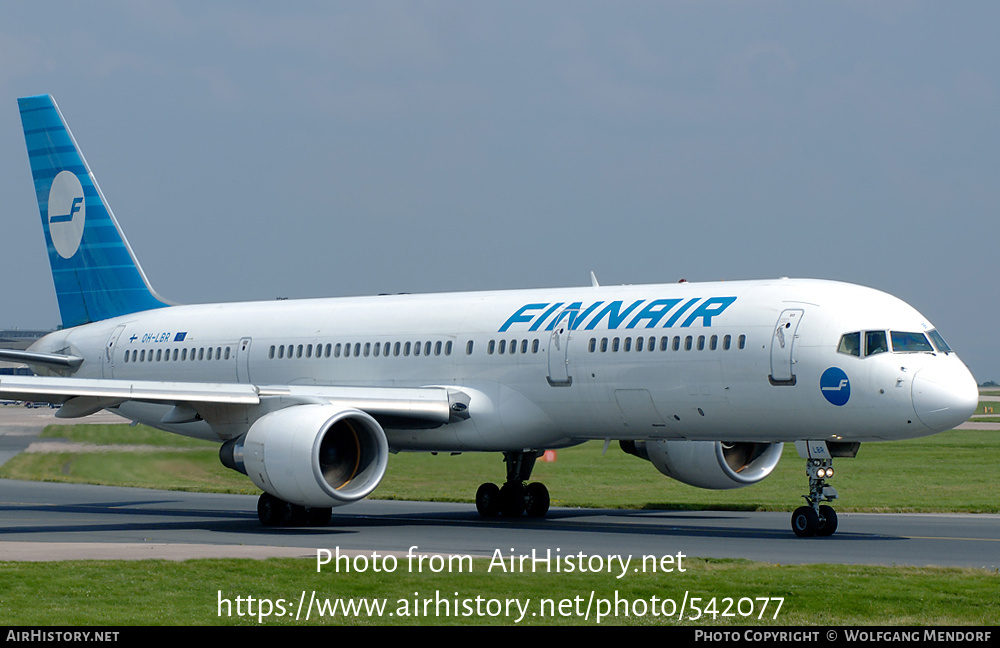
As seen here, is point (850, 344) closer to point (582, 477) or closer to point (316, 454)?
point (316, 454)

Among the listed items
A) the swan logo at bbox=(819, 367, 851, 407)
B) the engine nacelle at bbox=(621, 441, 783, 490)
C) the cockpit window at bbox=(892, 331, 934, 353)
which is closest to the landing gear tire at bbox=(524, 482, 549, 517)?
the engine nacelle at bbox=(621, 441, 783, 490)

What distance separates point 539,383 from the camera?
2559cm

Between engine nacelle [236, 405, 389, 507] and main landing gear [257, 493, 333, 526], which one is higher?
engine nacelle [236, 405, 389, 507]

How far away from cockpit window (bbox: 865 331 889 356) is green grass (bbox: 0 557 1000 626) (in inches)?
224

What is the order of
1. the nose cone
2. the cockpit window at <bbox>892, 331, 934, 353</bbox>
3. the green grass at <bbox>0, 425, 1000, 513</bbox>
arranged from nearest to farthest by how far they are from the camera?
1. the nose cone
2. the cockpit window at <bbox>892, 331, 934, 353</bbox>
3. the green grass at <bbox>0, 425, 1000, 513</bbox>

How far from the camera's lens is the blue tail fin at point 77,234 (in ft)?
117

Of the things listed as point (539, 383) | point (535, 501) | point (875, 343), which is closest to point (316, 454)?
point (539, 383)

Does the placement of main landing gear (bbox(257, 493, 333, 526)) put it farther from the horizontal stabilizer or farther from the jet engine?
the horizontal stabilizer

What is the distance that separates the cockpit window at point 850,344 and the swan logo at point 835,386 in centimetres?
34

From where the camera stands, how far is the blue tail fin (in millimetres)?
35594

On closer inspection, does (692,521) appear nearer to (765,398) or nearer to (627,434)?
(627,434)

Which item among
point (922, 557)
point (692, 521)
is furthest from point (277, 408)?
point (922, 557)

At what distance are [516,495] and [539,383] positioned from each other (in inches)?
144

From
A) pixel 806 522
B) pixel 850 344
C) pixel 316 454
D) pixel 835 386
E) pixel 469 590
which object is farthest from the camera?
pixel 316 454
